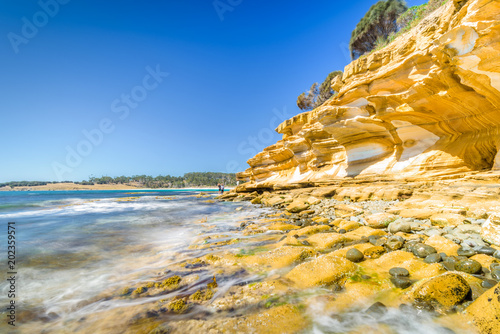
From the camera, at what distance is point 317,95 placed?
33531 mm

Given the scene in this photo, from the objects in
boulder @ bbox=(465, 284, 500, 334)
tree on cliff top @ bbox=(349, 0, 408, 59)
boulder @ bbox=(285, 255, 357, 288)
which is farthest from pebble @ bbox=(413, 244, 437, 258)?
tree on cliff top @ bbox=(349, 0, 408, 59)

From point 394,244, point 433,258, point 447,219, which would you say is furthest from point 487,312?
point 447,219

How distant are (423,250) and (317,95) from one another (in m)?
32.8

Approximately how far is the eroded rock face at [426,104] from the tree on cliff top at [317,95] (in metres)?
17.3

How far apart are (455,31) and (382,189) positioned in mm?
6595

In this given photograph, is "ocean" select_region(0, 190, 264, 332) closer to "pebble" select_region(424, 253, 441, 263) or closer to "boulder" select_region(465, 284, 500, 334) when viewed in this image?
"boulder" select_region(465, 284, 500, 334)

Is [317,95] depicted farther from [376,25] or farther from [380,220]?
[380,220]

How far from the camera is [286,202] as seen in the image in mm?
15695

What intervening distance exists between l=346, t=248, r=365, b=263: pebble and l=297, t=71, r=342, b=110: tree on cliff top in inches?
1185

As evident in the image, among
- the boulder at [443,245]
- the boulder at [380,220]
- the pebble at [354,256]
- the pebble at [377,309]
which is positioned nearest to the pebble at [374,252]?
the pebble at [354,256]

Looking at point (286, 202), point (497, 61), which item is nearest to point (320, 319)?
point (497, 61)

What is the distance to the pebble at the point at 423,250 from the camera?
4244 mm

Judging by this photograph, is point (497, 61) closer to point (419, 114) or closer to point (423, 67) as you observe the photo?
point (423, 67)

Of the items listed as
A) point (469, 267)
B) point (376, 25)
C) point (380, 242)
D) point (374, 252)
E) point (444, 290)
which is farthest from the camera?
point (376, 25)
